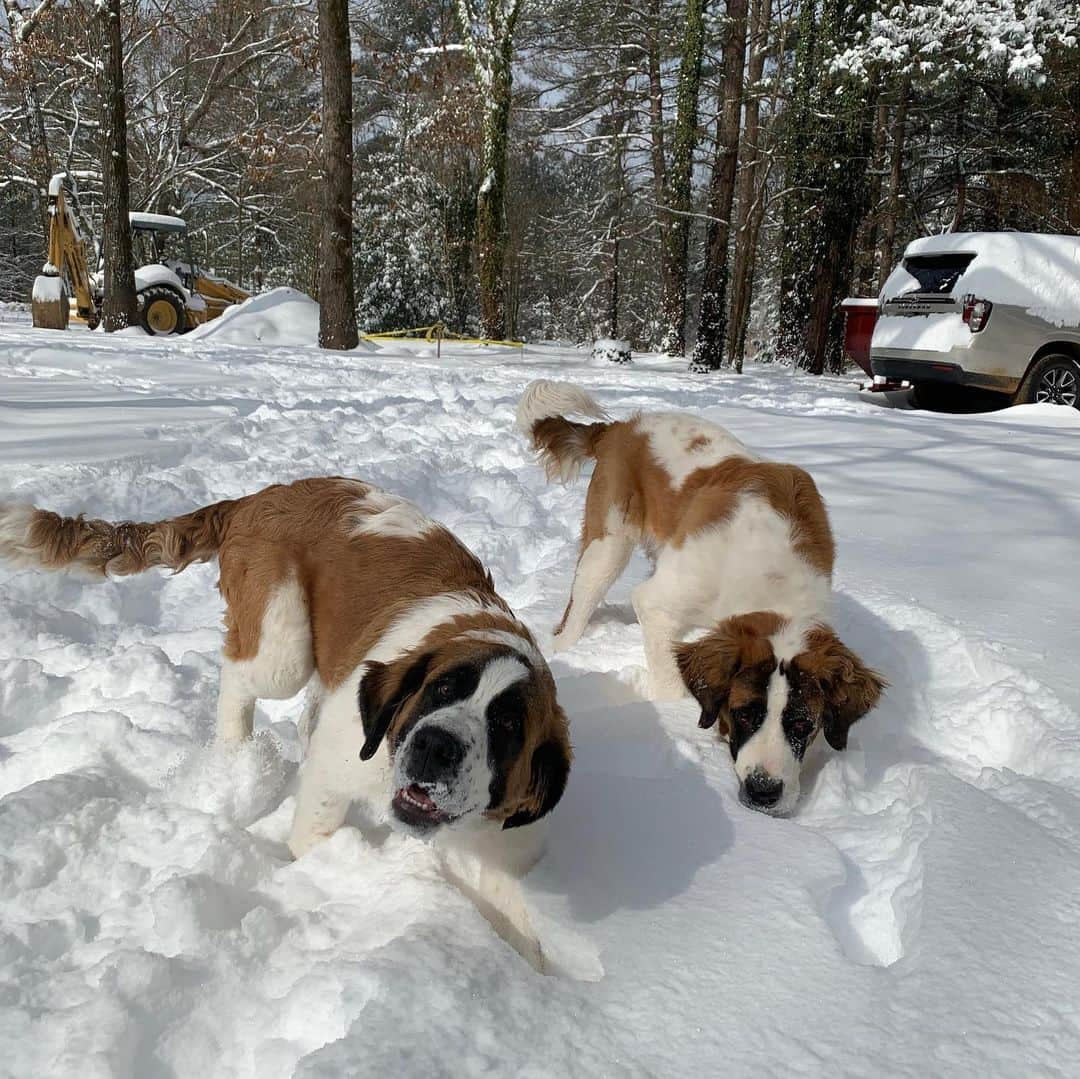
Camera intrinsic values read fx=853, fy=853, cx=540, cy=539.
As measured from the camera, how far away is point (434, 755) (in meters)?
2.11

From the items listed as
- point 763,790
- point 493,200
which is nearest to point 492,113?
point 493,200

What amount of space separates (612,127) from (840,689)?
93.8 feet

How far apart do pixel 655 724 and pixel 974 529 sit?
3249mm

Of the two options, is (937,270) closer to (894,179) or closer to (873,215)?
(894,179)

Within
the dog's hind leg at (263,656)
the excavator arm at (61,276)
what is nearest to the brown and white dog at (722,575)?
the dog's hind leg at (263,656)

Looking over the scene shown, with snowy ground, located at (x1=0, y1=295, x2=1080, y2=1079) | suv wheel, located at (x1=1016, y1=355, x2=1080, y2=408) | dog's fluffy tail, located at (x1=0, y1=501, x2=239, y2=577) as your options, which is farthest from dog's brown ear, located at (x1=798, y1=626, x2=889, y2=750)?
suv wheel, located at (x1=1016, y1=355, x2=1080, y2=408)

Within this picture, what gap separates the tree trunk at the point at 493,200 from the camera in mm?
22562

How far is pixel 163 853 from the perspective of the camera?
2400 mm

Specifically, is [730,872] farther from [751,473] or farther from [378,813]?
[751,473]

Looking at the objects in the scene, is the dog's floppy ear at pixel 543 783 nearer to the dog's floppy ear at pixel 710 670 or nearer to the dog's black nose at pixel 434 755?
the dog's black nose at pixel 434 755

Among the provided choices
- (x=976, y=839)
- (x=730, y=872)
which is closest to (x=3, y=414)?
(x=730, y=872)

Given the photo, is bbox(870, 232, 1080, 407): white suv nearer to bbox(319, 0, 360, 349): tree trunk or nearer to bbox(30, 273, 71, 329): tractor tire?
bbox(319, 0, 360, 349): tree trunk

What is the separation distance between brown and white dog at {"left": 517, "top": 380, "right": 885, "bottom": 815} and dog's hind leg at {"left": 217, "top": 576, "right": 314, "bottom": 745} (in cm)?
147

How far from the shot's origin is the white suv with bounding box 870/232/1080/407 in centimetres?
1062
